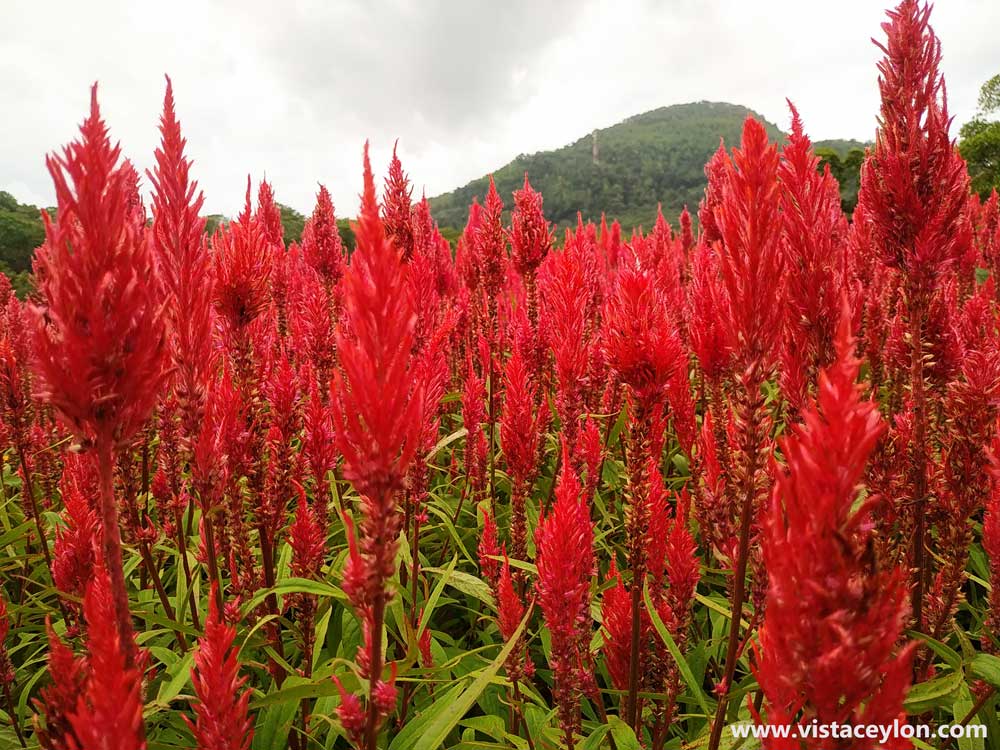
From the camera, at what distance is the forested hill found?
65.7 metres

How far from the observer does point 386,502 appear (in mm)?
968

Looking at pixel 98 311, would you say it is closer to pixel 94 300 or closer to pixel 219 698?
pixel 94 300

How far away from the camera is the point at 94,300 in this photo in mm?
954

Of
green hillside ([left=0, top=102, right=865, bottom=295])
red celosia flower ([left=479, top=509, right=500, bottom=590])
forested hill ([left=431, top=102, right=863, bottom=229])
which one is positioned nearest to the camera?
red celosia flower ([left=479, top=509, right=500, bottom=590])

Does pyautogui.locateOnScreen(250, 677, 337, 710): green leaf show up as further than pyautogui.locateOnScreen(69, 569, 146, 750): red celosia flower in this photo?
Yes

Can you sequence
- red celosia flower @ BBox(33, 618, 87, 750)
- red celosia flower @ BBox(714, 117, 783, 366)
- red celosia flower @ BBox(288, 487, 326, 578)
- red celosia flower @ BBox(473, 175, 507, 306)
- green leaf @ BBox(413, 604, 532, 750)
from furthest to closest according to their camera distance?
red celosia flower @ BBox(473, 175, 507, 306), red celosia flower @ BBox(288, 487, 326, 578), green leaf @ BBox(413, 604, 532, 750), red celosia flower @ BBox(714, 117, 783, 366), red celosia flower @ BBox(33, 618, 87, 750)

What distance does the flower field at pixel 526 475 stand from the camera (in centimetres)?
85

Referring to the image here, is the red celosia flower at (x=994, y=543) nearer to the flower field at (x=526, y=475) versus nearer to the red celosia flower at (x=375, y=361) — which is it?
the flower field at (x=526, y=475)

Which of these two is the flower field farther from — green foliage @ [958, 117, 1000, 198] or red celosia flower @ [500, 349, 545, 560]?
green foliage @ [958, 117, 1000, 198]

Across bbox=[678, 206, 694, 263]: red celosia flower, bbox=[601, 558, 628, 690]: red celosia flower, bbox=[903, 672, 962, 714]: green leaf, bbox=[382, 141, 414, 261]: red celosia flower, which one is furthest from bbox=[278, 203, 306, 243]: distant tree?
bbox=[903, 672, 962, 714]: green leaf

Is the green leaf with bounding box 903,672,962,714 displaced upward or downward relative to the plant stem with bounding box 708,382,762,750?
downward

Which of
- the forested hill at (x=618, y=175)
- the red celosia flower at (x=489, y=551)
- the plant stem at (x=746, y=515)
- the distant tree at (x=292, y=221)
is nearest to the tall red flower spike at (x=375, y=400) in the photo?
the plant stem at (x=746, y=515)

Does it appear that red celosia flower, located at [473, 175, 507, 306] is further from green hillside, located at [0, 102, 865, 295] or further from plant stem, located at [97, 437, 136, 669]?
green hillside, located at [0, 102, 865, 295]

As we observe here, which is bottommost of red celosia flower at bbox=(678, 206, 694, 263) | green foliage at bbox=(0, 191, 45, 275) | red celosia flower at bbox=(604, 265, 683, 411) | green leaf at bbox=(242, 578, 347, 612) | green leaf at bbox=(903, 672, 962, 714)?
green leaf at bbox=(903, 672, 962, 714)
